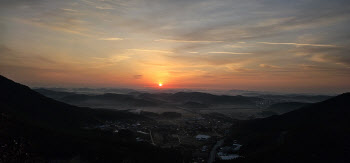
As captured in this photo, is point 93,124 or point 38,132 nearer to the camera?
point 38,132

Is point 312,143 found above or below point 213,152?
above

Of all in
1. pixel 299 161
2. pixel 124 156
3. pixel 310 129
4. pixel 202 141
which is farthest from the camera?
pixel 202 141

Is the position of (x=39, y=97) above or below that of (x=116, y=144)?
above

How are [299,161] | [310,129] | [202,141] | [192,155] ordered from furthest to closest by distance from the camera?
1. [202,141]
2. [192,155]
3. [310,129]
4. [299,161]

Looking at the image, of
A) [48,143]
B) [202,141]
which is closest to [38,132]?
[48,143]

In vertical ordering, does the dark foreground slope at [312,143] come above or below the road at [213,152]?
above

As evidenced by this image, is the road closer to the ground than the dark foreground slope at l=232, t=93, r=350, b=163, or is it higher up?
closer to the ground

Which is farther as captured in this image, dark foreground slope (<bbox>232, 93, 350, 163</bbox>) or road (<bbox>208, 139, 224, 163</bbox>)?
road (<bbox>208, 139, 224, 163</bbox>)

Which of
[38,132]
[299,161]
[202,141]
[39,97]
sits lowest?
[202,141]

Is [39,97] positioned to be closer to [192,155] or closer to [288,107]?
[192,155]

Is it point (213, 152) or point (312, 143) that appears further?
point (213, 152)

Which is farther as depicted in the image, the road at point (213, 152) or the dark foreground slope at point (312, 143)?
the road at point (213, 152)
